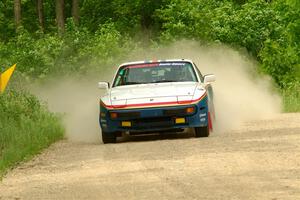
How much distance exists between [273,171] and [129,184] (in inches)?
69.1

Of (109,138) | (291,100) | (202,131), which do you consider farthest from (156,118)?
(291,100)

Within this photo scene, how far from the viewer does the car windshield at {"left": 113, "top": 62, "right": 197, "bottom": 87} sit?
19922mm

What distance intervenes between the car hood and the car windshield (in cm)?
61

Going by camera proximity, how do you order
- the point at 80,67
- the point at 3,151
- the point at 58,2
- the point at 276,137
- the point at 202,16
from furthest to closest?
the point at 58,2 < the point at 202,16 < the point at 80,67 < the point at 276,137 < the point at 3,151

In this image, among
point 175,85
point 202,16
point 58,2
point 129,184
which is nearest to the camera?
point 129,184

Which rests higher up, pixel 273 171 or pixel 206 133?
pixel 273 171

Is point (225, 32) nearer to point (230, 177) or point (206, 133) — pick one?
point (206, 133)

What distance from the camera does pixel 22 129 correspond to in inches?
755

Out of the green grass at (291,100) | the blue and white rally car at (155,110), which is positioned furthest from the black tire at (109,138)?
the green grass at (291,100)

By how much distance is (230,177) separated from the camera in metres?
11.6

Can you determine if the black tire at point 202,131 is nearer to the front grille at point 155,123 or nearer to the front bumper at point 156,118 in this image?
the front bumper at point 156,118

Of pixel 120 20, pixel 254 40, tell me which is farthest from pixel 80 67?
A: pixel 120 20

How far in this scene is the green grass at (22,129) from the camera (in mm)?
16203

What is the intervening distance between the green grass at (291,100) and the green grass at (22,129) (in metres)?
8.26
